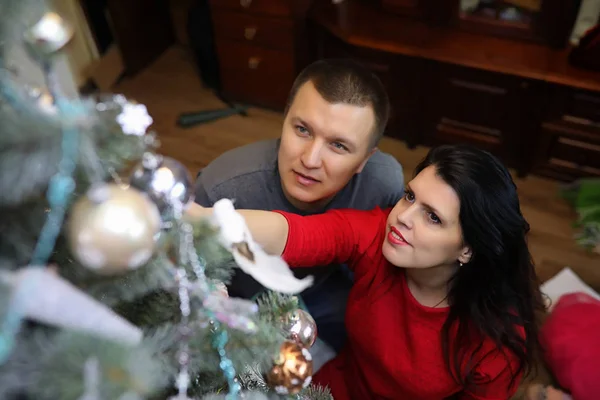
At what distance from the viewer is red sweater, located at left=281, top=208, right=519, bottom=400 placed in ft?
3.32

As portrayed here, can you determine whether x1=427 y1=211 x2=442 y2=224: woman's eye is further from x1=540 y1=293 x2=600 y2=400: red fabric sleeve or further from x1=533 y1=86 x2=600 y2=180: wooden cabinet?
x1=533 y1=86 x2=600 y2=180: wooden cabinet

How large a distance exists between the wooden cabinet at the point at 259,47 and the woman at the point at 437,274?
137 cm

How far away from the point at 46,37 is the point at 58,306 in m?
0.22

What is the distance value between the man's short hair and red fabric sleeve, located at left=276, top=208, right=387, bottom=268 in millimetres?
240

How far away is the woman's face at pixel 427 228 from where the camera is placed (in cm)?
93

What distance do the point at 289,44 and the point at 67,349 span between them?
6.76 feet

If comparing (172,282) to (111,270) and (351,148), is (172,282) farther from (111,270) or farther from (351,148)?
(351,148)

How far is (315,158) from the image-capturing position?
1.13 meters

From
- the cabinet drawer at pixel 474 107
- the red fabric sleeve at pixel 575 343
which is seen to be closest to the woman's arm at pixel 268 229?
the red fabric sleeve at pixel 575 343

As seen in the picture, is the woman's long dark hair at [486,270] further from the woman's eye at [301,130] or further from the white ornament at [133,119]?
the white ornament at [133,119]

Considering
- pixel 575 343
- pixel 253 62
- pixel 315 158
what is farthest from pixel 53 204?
pixel 253 62

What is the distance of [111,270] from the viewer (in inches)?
16.4

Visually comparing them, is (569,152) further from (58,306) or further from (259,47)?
(58,306)

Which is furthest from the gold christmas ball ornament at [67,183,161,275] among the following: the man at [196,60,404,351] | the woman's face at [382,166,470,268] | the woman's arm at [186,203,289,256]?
the man at [196,60,404,351]
